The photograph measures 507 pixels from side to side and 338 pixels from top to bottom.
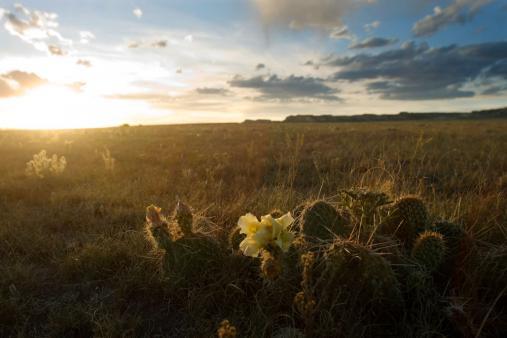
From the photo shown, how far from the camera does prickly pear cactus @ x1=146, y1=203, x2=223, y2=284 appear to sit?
2.41 m

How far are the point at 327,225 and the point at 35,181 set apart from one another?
568 cm

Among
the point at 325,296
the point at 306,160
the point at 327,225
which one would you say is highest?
the point at 327,225

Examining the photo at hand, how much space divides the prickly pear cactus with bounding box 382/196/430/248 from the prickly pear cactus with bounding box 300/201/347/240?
0.38 m

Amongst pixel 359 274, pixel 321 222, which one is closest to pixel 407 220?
pixel 321 222

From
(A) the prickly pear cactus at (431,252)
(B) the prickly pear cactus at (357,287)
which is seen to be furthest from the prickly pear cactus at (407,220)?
(B) the prickly pear cactus at (357,287)

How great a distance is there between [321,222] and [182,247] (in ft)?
3.08

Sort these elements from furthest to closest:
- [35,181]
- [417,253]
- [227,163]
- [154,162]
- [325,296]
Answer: [154,162] → [227,163] → [35,181] → [417,253] → [325,296]

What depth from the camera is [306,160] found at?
8.68m

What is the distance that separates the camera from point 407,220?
8.25 feet

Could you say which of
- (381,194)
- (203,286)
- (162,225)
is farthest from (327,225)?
(162,225)

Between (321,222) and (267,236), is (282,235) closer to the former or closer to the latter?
(267,236)

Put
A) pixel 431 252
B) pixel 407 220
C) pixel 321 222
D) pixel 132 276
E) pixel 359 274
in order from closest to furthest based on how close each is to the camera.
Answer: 1. pixel 359 274
2. pixel 431 252
3. pixel 321 222
4. pixel 407 220
5. pixel 132 276

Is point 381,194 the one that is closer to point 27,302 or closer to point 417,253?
point 417,253

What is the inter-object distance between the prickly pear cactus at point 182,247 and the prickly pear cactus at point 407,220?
1245 millimetres
